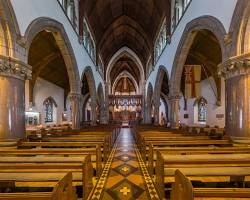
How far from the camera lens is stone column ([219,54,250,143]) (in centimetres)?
567

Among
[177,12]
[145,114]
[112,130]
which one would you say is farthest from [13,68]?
[145,114]

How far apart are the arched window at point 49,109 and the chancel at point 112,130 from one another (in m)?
0.08

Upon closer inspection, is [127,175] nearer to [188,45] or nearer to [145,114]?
[188,45]

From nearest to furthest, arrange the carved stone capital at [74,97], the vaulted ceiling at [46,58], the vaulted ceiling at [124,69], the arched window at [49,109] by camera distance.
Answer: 1. the vaulted ceiling at [46,58]
2. the carved stone capital at [74,97]
3. the arched window at [49,109]
4. the vaulted ceiling at [124,69]

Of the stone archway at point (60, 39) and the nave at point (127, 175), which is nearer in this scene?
the nave at point (127, 175)

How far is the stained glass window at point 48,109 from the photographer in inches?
731

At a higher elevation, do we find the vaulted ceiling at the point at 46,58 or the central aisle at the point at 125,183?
the vaulted ceiling at the point at 46,58

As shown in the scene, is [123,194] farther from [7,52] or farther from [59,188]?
[7,52]

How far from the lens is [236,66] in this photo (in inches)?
227

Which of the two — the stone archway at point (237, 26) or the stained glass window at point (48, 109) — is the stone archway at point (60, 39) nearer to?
the stone archway at point (237, 26)

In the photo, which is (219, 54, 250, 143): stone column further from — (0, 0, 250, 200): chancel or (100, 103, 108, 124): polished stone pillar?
(100, 103, 108, 124): polished stone pillar

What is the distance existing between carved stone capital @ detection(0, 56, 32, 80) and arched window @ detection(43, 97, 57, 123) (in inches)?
485

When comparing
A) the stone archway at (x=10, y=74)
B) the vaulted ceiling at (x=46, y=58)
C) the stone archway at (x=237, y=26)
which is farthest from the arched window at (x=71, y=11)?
the stone archway at (x=237, y=26)

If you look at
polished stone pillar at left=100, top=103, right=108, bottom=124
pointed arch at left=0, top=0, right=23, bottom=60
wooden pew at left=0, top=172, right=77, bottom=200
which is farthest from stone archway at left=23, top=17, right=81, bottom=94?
polished stone pillar at left=100, top=103, right=108, bottom=124
